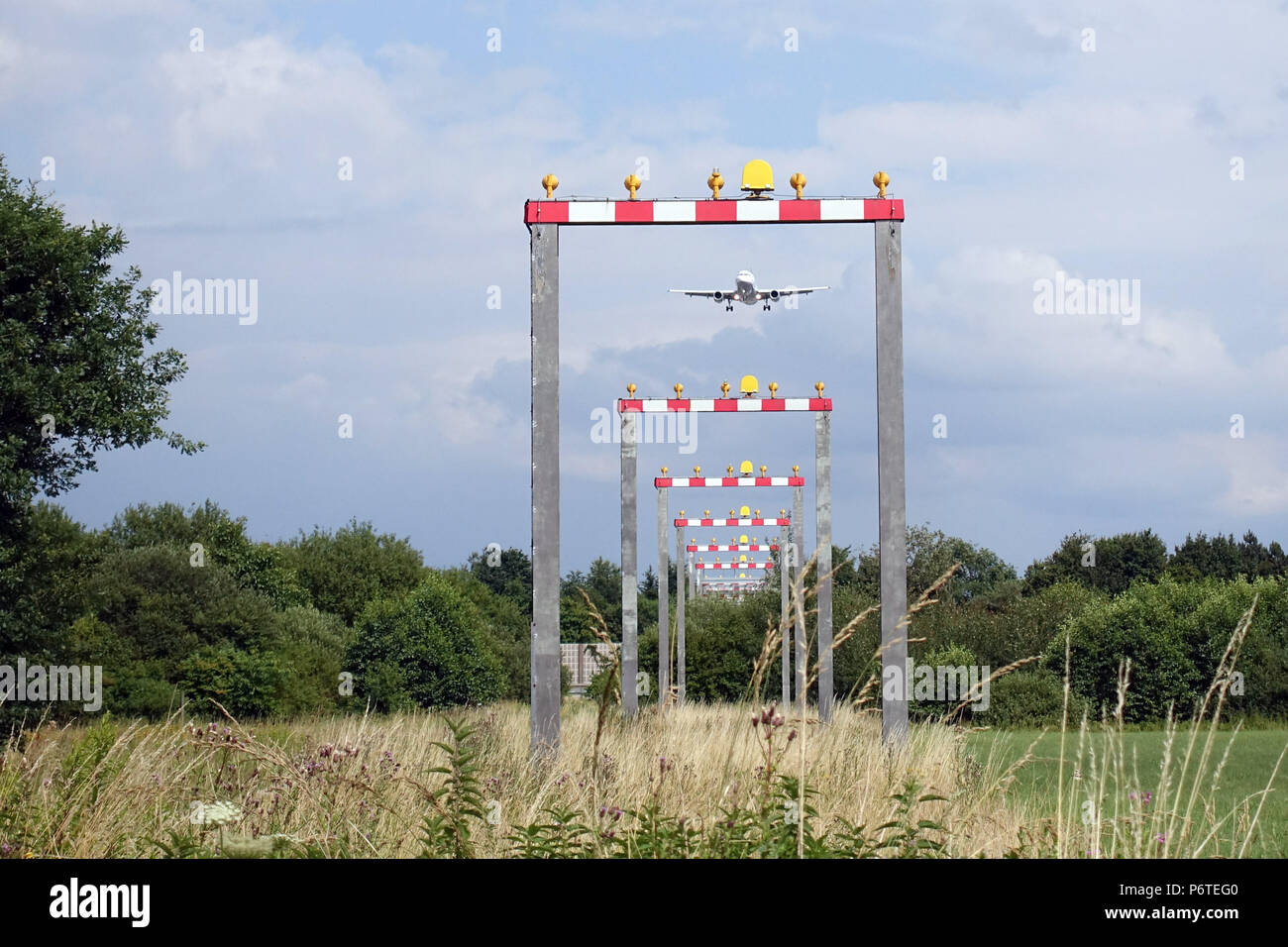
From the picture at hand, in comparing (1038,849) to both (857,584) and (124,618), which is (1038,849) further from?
(857,584)

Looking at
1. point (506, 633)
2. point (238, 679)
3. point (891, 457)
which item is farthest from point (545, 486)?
point (506, 633)

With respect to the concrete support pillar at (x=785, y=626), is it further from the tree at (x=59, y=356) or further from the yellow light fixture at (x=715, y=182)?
the tree at (x=59, y=356)

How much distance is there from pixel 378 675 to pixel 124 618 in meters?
7.67

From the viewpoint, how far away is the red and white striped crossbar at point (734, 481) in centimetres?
2234

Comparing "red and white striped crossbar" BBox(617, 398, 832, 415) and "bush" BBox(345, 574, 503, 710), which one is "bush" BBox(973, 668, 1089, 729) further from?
"bush" BBox(345, 574, 503, 710)

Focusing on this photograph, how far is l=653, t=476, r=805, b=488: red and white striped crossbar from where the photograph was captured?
2234cm

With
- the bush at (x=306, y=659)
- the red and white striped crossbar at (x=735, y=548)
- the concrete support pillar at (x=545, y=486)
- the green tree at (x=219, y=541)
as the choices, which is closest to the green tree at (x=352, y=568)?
the green tree at (x=219, y=541)

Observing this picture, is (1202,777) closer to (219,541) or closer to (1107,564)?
(219,541)

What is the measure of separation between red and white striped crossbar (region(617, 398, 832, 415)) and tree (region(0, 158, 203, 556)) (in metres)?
10.6

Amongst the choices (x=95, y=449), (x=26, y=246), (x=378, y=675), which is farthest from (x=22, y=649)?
(x=378, y=675)

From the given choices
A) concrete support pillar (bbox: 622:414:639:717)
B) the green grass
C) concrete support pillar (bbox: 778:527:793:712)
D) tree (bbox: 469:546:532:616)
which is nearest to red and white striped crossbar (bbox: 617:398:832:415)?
concrete support pillar (bbox: 622:414:639:717)

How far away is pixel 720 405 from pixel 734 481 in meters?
4.06
